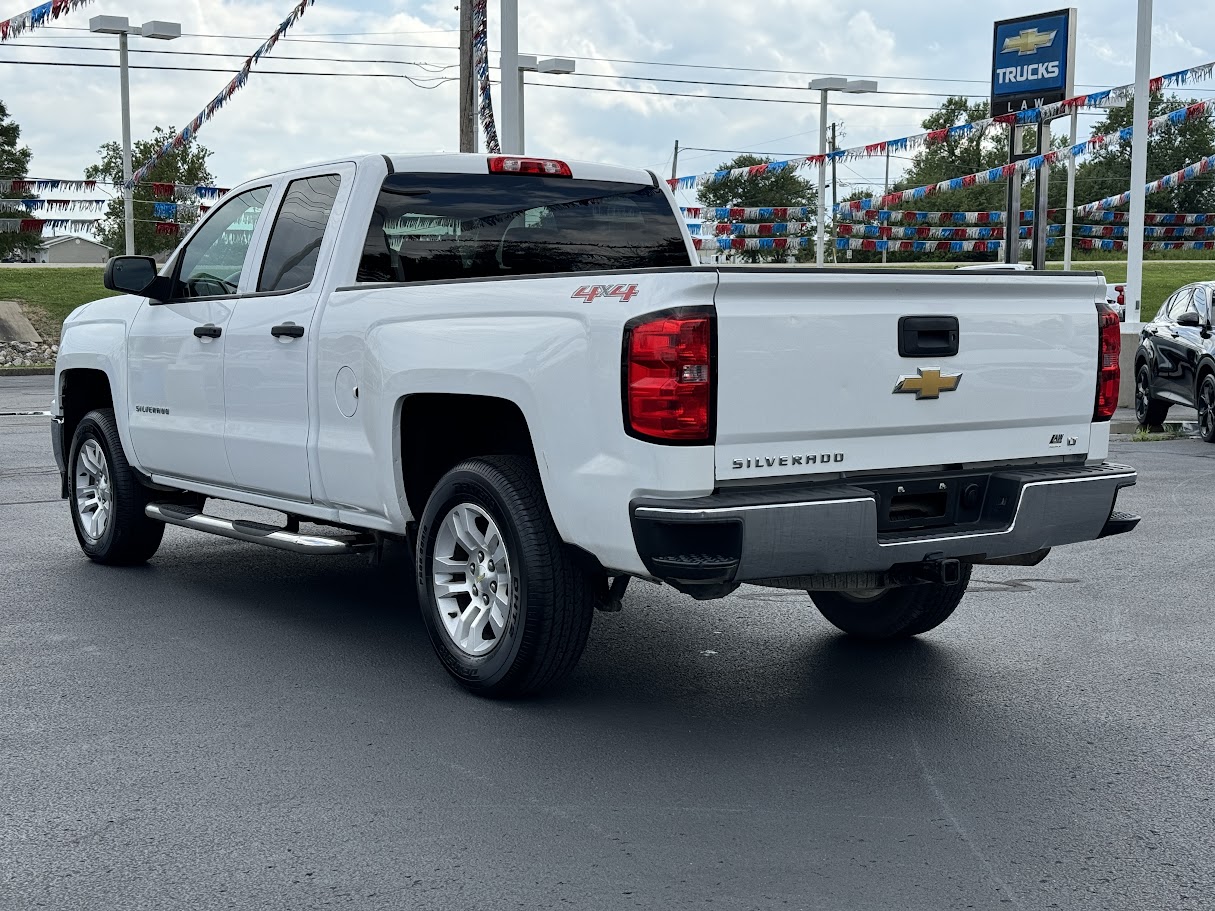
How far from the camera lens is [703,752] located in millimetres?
4957

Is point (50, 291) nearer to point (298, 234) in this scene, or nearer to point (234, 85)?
point (234, 85)

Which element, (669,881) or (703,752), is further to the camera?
(703,752)

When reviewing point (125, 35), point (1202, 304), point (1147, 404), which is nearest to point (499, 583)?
point (1202, 304)

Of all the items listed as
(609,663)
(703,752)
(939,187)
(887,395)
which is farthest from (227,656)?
(939,187)

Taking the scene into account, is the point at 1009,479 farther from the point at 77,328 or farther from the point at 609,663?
the point at 77,328

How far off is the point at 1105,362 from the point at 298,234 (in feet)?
11.5

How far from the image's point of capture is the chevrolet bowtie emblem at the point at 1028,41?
19281mm

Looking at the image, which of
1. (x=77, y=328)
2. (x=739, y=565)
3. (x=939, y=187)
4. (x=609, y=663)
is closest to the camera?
(x=739, y=565)

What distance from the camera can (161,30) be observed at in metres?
27.9

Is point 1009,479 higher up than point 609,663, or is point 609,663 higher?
point 1009,479

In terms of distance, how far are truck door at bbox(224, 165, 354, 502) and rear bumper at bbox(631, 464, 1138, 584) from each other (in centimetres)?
226

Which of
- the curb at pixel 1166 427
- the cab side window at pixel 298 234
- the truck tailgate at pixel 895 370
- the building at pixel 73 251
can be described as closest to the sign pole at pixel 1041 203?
the curb at pixel 1166 427

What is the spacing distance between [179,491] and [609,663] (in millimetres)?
2880

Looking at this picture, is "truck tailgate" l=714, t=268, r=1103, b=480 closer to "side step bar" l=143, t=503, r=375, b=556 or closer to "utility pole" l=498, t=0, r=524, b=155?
"side step bar" l=143, t=503, r=375, b=556
